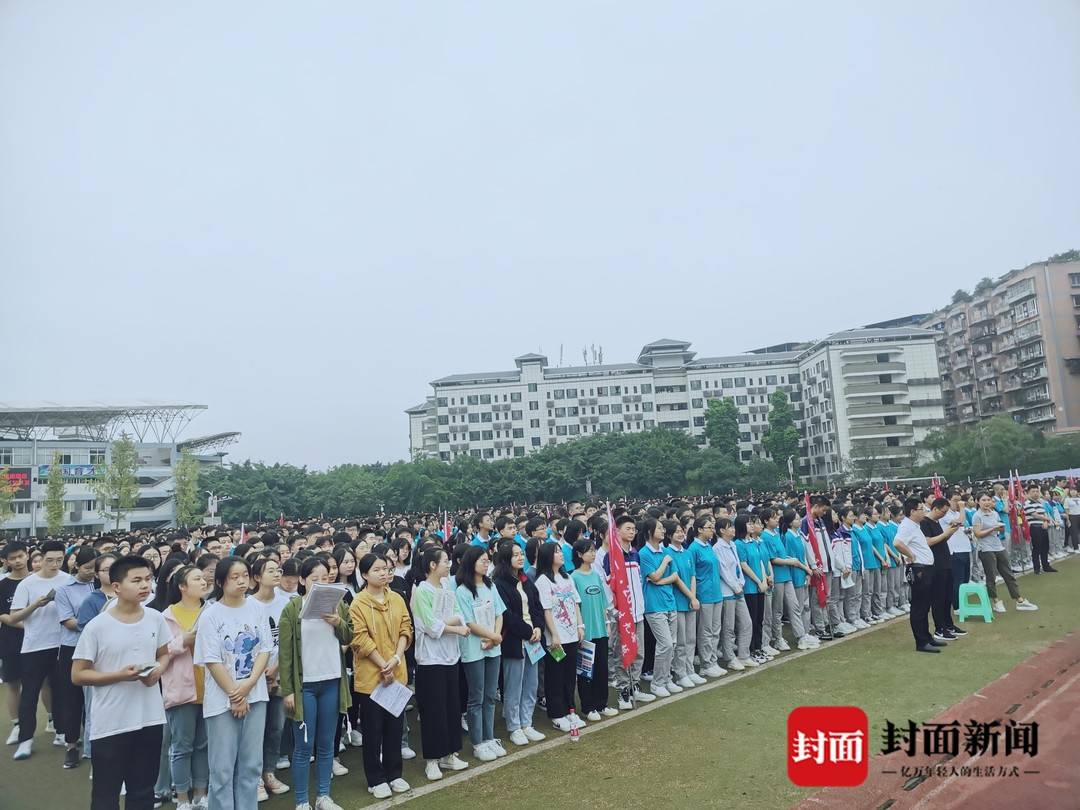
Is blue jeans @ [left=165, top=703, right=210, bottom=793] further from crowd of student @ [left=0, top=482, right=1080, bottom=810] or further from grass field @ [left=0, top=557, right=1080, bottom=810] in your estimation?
grass field @ [left=0, top=557, right=1080, bottom=810]

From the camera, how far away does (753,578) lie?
7.43 meters

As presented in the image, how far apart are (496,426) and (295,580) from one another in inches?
2356

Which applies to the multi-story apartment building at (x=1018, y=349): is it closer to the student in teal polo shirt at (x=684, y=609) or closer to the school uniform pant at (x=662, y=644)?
the student in teal polo shirt at (x=684, y=609)

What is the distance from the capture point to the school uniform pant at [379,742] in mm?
4602

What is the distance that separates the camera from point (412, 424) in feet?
279

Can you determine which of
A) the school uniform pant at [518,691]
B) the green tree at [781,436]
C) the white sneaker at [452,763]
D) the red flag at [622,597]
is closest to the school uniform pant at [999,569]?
the red flag at [622,597]

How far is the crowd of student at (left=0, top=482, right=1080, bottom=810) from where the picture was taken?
390 centimetres

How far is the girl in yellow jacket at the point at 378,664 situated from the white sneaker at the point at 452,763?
0.40 meters

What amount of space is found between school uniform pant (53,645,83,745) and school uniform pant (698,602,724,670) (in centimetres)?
574

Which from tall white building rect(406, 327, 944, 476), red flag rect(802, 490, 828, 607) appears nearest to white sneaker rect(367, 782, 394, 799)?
red flag rect(802, 490, 828, 607)

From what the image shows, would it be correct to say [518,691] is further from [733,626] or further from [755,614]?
[755,614]

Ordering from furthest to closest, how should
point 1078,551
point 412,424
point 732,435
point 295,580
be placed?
point 412,424 → point 732,435 → point 1078,551 → point 295,580

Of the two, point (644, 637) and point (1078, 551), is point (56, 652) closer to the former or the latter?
point (644, 637)

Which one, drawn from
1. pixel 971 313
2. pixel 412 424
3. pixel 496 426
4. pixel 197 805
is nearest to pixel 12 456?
pixel 496 426
